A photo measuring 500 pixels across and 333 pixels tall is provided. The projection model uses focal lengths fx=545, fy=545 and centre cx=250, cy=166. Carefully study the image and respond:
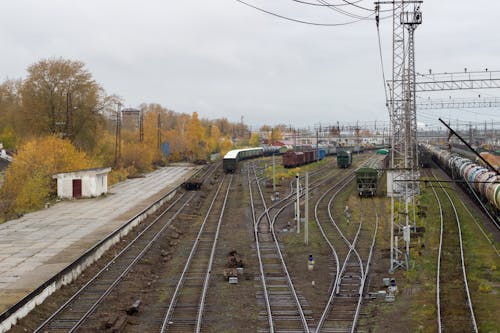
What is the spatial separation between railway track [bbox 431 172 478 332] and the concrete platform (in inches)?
464

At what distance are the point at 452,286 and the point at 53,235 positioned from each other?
18530mm

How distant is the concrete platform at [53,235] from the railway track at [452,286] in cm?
1177

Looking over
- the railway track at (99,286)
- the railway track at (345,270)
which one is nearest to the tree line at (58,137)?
the railway track at (99,286)

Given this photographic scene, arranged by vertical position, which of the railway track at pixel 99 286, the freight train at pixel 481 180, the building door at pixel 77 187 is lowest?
the railway track at pixel 99 286

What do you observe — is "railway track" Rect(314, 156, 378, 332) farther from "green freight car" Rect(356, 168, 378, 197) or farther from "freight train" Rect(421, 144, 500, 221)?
"green freight car" Rect(356, 168, 378, 197)

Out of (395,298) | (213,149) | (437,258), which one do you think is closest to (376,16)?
(437,258)

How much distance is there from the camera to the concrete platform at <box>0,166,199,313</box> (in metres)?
18.1

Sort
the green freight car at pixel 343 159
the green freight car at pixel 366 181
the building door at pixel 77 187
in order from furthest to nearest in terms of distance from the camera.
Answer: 1. the green freight car at pixel 343 159
2. the building door at pixel 77 187
3. the green freight car at pixel 366 181

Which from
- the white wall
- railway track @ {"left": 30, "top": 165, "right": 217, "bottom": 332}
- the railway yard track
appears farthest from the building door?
railway track @ {"left": 30, "top": 165, "right": 217, "bottom": 332}

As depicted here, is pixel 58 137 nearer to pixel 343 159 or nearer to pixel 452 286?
pixel 343 159

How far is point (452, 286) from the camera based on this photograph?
17469 millimetres

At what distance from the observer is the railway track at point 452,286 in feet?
45.2

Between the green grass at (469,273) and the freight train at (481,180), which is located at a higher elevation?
the freight train at (481,180)

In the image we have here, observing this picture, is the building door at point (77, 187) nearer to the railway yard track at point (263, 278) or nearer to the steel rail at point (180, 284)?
the railway yard track at point (263, 278)
